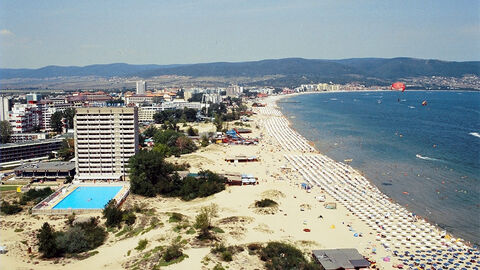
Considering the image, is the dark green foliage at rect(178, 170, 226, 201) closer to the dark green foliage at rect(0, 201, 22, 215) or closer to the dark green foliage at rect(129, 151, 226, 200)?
the dark green foliage at rect(129, 151, 226, 200)

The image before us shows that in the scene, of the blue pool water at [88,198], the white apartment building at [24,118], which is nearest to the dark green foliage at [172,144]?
the blue pool water at [88,198]

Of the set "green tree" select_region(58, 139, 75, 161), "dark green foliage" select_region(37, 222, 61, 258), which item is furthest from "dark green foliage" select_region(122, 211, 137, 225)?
"green tree" select_region(58, 139, 75, 161)

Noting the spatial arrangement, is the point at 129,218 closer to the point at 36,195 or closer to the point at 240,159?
the point at 36,195

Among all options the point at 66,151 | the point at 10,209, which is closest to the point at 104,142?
the point at 66,151

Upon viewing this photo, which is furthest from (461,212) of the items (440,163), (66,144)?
(66,144)

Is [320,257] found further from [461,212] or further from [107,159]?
[107,159]

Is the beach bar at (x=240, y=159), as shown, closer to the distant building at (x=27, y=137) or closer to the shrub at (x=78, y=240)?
the shrub at (x=78, y=240)
